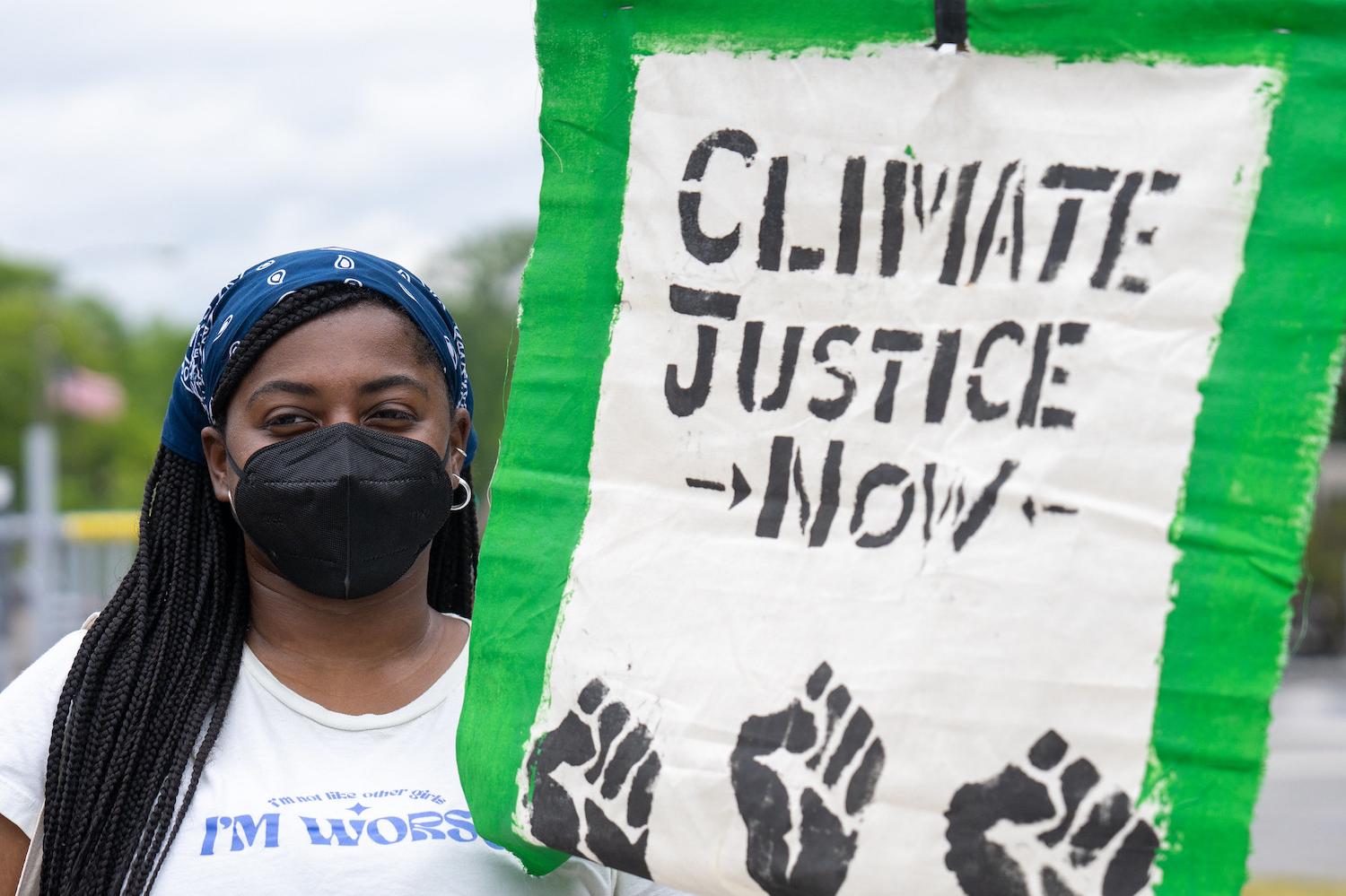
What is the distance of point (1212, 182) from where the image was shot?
61.5 inches

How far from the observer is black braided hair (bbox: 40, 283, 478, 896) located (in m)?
1.96

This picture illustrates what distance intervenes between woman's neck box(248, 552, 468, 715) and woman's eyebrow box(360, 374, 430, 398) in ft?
0.86

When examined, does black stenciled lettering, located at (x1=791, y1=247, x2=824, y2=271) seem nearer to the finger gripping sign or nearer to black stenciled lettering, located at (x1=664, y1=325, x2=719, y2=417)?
the finger gripping sign

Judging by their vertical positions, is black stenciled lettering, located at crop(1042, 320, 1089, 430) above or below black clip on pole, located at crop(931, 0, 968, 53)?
below

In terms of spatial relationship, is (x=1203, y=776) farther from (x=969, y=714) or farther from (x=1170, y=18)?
(x=1170, y=18)

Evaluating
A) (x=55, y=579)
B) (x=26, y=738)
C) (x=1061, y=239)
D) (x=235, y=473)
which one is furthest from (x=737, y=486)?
(x=55, y=579)

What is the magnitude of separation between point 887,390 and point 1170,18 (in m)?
0.48

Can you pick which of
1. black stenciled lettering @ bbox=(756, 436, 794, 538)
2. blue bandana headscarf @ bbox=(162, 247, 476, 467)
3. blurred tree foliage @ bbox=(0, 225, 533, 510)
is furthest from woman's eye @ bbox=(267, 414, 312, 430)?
blurred tree foliage @ bbox=(0, 225, 533, 510)

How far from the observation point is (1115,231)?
158 cm

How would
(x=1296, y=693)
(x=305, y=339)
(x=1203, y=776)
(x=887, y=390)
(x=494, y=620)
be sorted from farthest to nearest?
(x=1296, y=693)
(x=305, y=339)
(x=494, y=620)
(x=887, y=390)
(x=1203, y=776)

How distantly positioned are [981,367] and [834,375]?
0.53 ft

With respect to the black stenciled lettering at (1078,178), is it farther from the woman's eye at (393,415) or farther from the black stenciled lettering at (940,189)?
the woman's eye at (393,415)

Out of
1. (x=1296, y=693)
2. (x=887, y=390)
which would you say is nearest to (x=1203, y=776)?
(x=887, y=390)

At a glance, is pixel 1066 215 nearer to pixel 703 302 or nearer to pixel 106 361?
pixel 703 302
